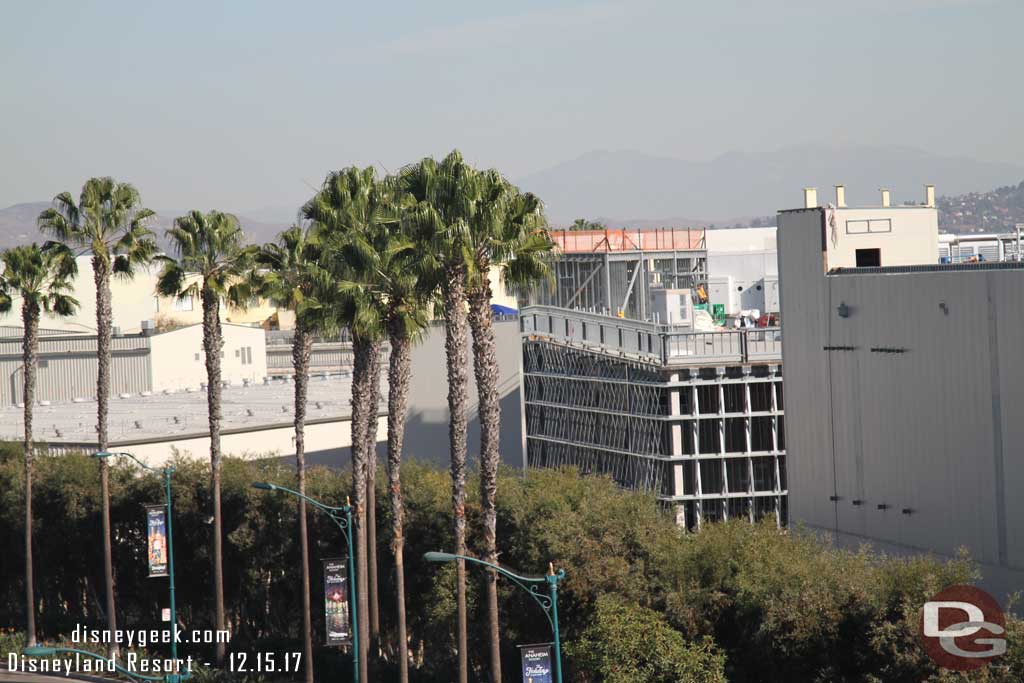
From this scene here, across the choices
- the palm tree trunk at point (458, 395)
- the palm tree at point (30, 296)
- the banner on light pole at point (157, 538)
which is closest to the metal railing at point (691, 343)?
the palm tree trunk at point (458, 395)

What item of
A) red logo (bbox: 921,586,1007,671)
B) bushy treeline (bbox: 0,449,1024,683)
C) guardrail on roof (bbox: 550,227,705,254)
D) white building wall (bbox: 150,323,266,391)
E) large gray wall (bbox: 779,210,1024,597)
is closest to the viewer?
red logo (bbox: 921,586,1007,671)

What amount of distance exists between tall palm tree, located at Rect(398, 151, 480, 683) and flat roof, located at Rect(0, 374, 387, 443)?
34760 millimetres

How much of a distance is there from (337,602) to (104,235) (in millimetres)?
21253

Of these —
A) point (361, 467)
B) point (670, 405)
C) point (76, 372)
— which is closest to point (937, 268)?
point (670, 405)

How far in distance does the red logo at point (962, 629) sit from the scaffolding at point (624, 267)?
38.7 metres

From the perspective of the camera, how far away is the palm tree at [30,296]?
176 ft

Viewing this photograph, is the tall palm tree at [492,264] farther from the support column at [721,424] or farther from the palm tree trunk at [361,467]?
the support column at [721,424]

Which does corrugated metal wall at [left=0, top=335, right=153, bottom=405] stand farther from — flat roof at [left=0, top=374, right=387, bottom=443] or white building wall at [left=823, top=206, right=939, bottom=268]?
white building wall at [left=823, top=206, right=939, bottom=268]

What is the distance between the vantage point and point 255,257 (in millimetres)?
47562

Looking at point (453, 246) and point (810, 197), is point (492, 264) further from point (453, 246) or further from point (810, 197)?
point (810, 197)

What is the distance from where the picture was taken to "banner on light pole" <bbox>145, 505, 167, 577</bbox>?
1901 inches

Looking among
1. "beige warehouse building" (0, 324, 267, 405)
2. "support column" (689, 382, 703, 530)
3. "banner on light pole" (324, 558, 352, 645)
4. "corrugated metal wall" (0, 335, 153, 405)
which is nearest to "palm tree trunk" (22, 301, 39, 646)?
"banner on light pole" (324, 558, 352, 645)

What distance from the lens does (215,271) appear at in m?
48.8

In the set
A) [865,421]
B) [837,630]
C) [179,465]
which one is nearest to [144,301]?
[179,465]
